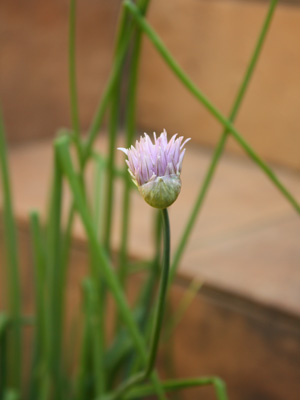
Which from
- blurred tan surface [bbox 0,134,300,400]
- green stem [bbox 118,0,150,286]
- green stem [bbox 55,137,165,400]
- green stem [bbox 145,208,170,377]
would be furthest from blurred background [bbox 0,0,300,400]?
green stem [bbox 145,208,170,377]

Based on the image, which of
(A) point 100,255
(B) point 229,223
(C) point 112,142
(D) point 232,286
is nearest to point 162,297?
(A) point 100,255

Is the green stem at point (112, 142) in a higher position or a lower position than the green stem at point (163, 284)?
higher

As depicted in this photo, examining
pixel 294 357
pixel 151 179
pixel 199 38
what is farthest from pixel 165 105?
pixel 151 179

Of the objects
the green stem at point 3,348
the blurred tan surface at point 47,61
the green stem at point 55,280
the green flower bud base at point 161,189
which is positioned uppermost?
the blurred tan surface at point 47,61

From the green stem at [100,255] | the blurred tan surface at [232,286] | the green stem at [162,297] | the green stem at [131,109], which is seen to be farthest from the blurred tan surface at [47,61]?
the green stem at [162,297]

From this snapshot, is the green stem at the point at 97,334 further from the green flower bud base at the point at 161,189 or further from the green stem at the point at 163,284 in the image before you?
the green flower bud base at the point at 161,189

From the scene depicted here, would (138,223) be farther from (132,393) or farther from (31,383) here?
(132,393)
